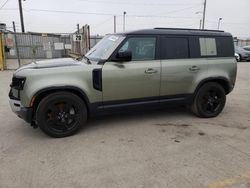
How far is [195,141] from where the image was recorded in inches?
162

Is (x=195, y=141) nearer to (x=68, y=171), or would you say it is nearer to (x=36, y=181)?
(x=68, y=171)

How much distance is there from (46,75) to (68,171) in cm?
166

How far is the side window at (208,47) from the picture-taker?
5129 mm

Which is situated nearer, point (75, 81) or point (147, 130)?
point (75, 81)

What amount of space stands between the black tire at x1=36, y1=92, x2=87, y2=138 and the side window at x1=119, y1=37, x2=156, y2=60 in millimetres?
1312

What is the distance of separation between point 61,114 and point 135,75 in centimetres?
153

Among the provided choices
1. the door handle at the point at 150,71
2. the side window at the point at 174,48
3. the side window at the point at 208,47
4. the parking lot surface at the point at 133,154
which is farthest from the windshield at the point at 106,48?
the side window at the point at 208,47

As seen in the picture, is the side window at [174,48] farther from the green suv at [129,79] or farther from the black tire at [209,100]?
the black tire at [209,100]

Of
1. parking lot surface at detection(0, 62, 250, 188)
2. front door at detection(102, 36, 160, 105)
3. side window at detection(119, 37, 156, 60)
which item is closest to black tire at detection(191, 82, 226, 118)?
parking lot surface at detection(0, 62, 250, 188)

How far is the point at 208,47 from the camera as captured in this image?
519cm

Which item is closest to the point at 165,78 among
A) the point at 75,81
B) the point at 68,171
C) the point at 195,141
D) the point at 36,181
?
the point at 195,141

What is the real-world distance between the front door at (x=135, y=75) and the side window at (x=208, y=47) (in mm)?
1127

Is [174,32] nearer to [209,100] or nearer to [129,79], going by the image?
[129,79]

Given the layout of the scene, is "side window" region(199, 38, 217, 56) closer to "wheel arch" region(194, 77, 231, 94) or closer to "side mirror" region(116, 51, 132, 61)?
"wheel arch" region(194, 77, 231, 94)
